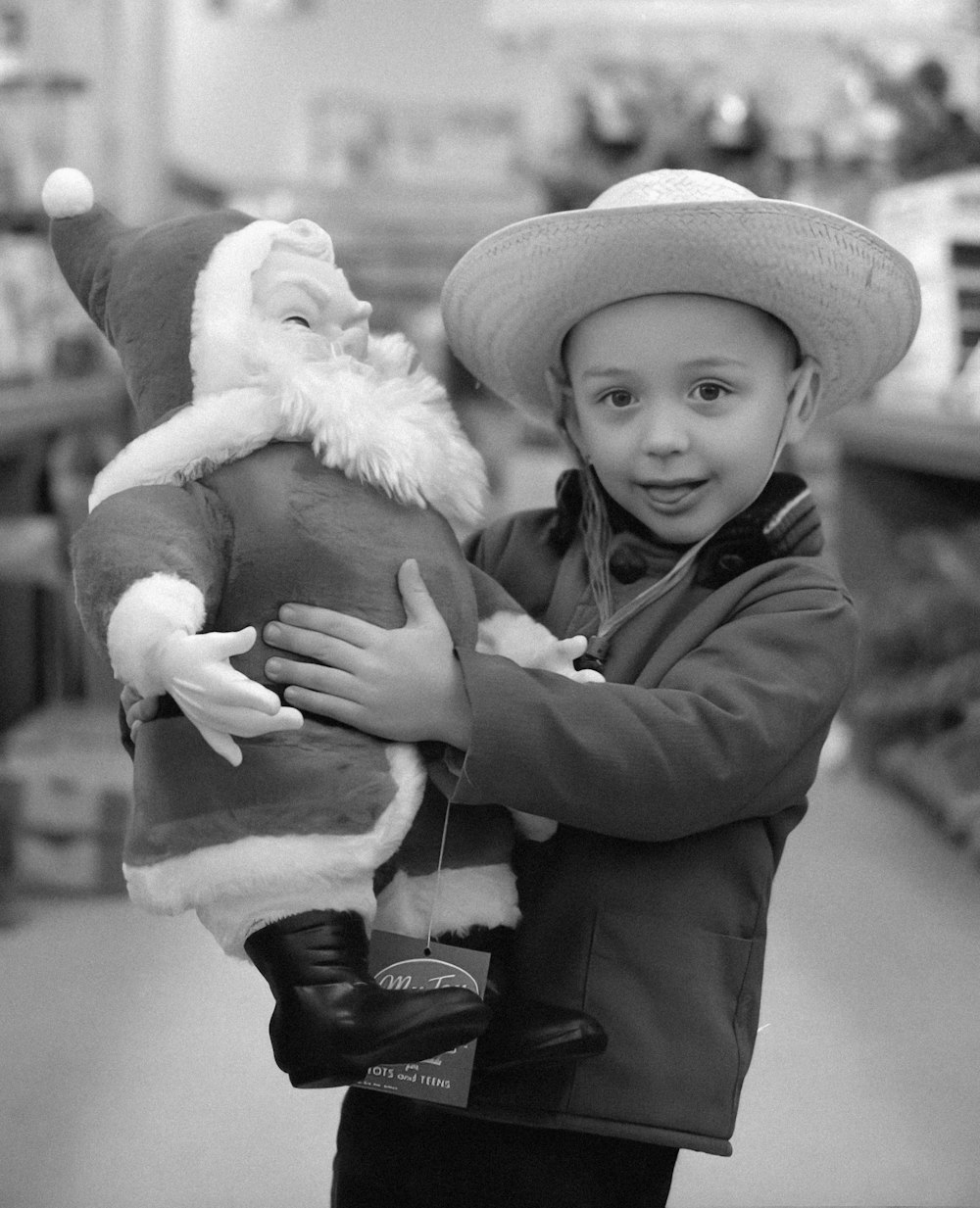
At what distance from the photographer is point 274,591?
0.97 metres

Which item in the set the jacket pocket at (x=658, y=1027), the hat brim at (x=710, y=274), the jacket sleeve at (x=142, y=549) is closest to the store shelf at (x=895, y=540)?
the hat brim at (x=710, y=274)

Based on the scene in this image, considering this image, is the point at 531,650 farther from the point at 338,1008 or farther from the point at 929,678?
the point at 929,678

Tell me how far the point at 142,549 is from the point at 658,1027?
0.52 metres

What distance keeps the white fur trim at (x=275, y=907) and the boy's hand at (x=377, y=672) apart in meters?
0.10

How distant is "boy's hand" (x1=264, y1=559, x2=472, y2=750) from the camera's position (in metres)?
0.96

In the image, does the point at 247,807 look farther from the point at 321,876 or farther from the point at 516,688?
the point at 516,688

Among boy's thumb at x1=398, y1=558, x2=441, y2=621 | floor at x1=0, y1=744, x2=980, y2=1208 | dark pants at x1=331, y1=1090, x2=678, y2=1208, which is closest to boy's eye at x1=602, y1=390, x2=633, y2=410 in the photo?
boy's thumb at x1=398, y1=558, x2=441, y2=621

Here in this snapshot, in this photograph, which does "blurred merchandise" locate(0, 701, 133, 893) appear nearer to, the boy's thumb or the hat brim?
the hat brim

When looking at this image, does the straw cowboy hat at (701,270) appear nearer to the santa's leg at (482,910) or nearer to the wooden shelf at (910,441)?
the santa's leg at (482,910)

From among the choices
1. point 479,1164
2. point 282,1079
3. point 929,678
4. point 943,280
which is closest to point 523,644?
point 479,1164

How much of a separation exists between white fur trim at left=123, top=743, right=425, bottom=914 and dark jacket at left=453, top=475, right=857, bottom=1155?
10cm

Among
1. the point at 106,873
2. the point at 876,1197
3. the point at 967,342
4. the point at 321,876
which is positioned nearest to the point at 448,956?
the point at 321,876

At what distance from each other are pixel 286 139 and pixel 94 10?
3066 mm

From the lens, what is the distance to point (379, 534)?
1003 millimetres
